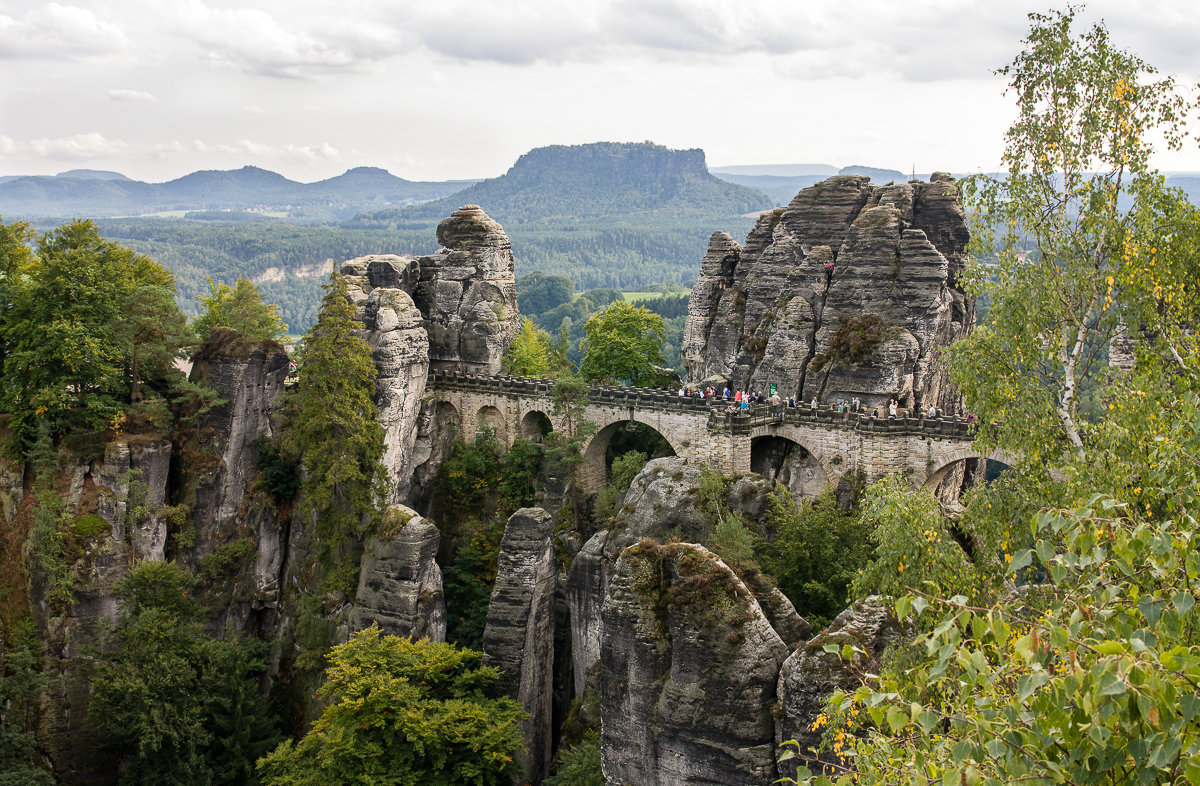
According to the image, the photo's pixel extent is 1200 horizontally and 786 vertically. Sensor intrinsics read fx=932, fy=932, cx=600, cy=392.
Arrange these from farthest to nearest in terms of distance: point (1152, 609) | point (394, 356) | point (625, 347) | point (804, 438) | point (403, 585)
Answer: point (625, 347), point (394, 356), point (804, 438), point (403, 585), point (1152, 609)

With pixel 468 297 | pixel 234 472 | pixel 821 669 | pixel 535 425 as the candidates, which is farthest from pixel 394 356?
pixel 821 669

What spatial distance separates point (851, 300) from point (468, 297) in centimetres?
1786

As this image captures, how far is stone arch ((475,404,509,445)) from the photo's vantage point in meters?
42.2

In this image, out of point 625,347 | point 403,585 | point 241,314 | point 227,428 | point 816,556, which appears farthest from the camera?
point 241,314

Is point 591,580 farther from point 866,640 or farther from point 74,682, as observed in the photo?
point 74,682

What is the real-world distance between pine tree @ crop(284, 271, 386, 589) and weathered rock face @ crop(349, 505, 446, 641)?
5.42 ft

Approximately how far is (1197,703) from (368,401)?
32.7 meters

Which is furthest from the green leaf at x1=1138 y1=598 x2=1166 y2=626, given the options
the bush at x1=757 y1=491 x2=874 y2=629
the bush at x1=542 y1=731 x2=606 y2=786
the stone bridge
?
the stone bridge

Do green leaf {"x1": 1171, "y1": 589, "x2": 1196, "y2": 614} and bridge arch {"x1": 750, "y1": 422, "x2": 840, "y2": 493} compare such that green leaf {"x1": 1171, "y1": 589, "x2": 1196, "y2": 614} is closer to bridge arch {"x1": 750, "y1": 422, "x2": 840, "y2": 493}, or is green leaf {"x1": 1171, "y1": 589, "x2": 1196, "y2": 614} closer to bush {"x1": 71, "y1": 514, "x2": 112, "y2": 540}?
bridge arch {"x1": 750, "y1": 422, "x2": 840, "y2": 493}

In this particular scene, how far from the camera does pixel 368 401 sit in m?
36.2

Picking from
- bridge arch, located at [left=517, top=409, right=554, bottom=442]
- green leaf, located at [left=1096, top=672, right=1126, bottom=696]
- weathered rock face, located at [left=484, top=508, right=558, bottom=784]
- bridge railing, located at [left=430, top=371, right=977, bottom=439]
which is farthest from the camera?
bridge arch, located at [left=517, top=409, right=554, bottom=442]

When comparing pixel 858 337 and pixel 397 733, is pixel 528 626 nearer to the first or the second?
pixel 397 733

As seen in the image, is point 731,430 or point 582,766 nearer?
point 582,766

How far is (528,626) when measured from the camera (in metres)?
32.0
